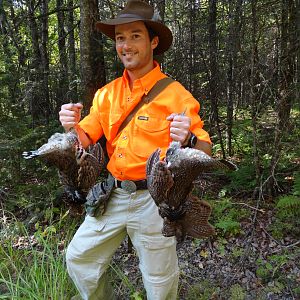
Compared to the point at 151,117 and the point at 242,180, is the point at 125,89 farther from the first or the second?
the point at 242,180

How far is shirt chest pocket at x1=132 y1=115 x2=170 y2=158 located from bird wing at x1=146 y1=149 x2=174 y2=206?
0.54 metres

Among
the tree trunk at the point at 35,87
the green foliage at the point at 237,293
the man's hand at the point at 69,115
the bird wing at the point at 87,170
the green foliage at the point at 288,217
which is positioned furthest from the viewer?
the tree trunk at the point at 35,87

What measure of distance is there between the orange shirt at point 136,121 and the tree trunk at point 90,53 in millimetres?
2587

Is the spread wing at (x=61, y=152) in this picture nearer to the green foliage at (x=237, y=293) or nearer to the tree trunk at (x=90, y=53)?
the green foliage at (x=237, y=293)

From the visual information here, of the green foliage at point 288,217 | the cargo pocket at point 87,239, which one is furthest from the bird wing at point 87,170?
the green foliage at point 288,217

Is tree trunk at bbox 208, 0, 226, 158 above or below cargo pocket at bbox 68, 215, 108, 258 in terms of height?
above

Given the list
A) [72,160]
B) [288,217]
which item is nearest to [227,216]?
[288,217]

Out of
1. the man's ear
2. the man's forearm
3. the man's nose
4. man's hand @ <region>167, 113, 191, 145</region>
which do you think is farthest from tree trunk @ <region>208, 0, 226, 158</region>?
man's hand @ <region>167, 113, 191, 145</region>

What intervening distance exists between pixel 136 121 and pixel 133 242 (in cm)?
104

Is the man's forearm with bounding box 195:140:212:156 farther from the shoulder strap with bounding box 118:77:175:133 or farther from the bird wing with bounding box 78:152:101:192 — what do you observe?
the bird wing with bounding box 78:152:101:192

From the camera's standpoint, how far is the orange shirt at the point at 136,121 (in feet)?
9.24

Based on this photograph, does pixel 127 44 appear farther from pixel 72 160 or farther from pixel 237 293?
pixel 237 293

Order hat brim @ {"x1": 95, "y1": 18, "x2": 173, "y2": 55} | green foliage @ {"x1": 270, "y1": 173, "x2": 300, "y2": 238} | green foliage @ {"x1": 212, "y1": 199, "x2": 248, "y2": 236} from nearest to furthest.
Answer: hat brim @ {"x1": 95, "y1": 18, "x2": 173, "y2": 55} < green foliage @ {"x1": 270, "y1": 173, "x2": 300, "y2": 238} < green foliage @ {"x1": 212, "y1": 199, "x2": 248, "y2": 236}

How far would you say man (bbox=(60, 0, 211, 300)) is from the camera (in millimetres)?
2820
